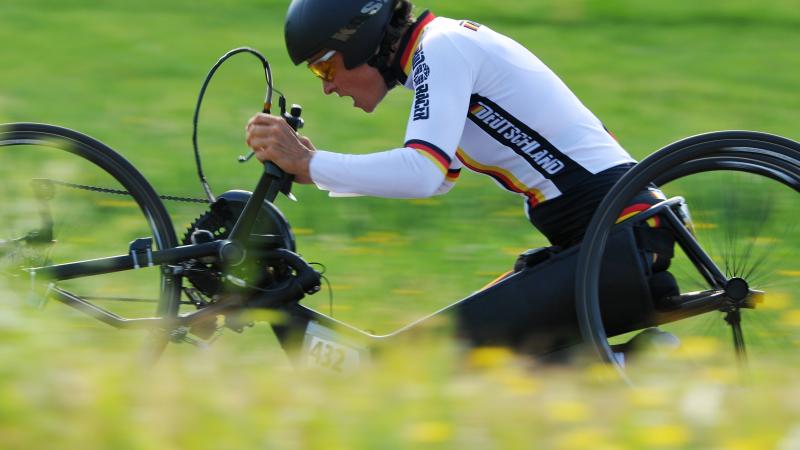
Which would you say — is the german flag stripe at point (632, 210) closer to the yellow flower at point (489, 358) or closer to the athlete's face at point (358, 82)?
the yellow flower at point (489, 358)

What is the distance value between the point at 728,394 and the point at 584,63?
806 centimetres

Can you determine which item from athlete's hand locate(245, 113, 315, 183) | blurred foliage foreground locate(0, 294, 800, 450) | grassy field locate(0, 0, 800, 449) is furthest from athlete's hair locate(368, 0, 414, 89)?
blurred foliage foreground locate(0, 294, 800, 450)

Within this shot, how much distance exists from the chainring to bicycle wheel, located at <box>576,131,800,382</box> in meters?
1.10

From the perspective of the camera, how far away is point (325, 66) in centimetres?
493

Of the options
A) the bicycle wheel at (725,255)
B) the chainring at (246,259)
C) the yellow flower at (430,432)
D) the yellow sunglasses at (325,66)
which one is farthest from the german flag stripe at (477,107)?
the yellow flower at (430,432)

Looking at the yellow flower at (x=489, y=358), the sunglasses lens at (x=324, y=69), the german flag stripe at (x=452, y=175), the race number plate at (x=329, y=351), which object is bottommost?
the yellow flower at (x=489, y=358)

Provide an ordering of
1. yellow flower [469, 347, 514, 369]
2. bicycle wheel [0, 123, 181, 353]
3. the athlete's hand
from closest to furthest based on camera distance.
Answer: yellow flower [469, 347, 514, 369]
the athlete's hand
bicycle wheel [0, 123, 181, 353]

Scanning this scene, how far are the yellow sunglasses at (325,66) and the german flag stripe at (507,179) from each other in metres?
0.52

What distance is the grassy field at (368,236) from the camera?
3238 millimetres

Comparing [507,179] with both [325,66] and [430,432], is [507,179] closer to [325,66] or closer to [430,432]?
[325,66]

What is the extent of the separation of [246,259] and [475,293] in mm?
791

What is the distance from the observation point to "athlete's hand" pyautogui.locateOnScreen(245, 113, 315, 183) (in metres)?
4.74

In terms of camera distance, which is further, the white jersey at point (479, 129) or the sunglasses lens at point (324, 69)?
the sunglasses lens at point (324, 69)

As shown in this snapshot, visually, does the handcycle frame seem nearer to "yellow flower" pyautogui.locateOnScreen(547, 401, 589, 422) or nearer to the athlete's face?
the athlete's face
